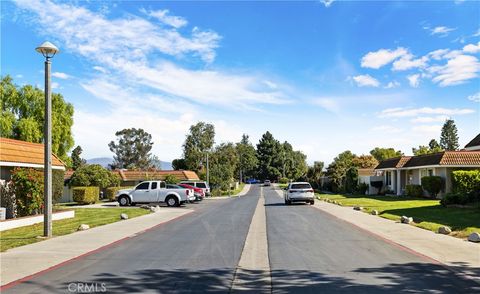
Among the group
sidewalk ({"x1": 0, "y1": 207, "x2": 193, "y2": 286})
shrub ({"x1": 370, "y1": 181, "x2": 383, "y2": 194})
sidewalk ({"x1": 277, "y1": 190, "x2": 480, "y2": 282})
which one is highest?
shrub ({"x1": 370, "y1": 181, "x2": 383, "y2": 194})

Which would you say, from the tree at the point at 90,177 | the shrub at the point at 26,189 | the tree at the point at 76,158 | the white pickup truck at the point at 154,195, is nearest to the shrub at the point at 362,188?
the white pickup truck at the point at 154,195

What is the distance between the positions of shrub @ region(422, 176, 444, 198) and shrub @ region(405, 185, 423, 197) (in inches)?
84.4

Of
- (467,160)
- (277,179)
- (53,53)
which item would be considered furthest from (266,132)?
(53,53)

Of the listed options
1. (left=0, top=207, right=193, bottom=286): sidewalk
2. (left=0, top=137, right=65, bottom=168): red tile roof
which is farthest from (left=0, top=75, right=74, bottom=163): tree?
(left=0, top=207, right=193, bottom=286): sidewalk

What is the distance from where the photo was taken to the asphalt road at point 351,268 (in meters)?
7.49

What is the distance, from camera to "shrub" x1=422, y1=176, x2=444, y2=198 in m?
34.3

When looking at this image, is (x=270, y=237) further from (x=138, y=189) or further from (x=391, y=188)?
(x=391, y=188)

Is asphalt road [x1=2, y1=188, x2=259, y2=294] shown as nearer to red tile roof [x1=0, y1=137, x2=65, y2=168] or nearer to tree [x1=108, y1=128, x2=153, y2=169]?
red tile roof [x1=0, y1=137, x2=65, y2=168]

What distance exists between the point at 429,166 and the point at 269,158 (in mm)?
103023

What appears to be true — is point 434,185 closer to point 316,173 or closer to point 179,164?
point 316,173

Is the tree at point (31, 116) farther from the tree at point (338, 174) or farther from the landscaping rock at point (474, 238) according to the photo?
the landscaping rock at point (474, 238)

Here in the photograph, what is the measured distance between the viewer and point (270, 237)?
13.9 meters

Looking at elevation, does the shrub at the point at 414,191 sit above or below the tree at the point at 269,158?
below

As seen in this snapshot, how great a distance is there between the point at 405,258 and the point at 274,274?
3429mm
